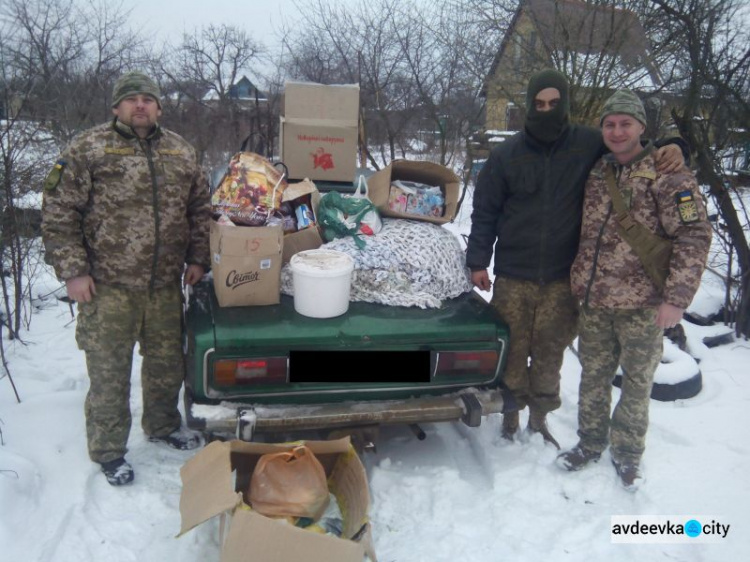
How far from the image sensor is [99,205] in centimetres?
271

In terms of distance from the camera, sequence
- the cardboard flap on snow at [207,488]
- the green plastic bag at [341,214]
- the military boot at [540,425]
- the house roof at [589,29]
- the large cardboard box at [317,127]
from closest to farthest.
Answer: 1. the cardboard flap on snow at [207,488]
2. the green plastic bag at [341,214]
3. the military boot at [540,425]
4. the large cardboard box at [317,127]
5. the house roof at [589,29]

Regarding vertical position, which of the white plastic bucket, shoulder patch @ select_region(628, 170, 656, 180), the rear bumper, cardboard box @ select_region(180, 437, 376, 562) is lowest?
cardboard box @ select_region(180, 437, 376, 562)

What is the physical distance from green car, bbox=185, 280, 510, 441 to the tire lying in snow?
1.64m

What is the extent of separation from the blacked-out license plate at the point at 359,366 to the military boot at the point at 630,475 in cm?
120

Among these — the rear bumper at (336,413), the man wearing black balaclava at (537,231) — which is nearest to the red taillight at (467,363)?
the rear bumper at (336,413)

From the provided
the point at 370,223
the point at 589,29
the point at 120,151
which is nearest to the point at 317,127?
the point at 370,223

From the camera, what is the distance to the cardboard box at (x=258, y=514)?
1.93 metres

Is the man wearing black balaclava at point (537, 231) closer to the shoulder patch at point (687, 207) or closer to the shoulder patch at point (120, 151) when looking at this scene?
the shoulder patch at point (687, 207)

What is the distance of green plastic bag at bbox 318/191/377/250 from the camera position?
3215mm

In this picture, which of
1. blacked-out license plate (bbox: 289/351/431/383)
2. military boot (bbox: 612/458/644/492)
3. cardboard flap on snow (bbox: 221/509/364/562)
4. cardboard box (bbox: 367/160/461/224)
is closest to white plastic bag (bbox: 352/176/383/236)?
cardboard box (bbox: 367/160/461/224)

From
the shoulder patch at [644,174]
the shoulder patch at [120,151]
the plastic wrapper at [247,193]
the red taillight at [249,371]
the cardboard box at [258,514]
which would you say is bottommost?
the cardboard box at [258,514]

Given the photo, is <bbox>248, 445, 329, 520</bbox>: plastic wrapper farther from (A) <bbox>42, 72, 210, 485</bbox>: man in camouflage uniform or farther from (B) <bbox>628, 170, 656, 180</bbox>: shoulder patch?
(B) <bbox>628, 170, 656, 180</bbox>: shoulder patch

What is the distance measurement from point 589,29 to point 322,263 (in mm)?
6502

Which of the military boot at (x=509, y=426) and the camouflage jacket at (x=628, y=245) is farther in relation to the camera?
the military boot at (x=509, y=426)
